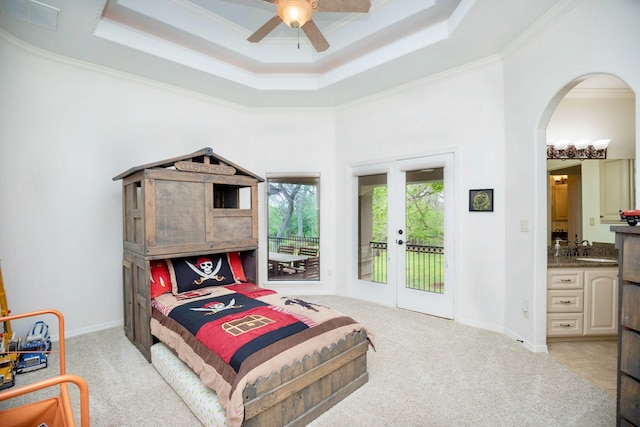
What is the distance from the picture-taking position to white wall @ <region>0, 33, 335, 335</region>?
305 centimetres

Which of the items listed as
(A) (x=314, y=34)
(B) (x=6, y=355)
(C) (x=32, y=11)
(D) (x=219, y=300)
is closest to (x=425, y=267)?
(D) (x=219, y=300)

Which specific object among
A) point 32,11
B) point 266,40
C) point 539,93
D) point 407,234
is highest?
point 266,40

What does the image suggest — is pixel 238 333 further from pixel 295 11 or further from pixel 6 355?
pixel 295 11

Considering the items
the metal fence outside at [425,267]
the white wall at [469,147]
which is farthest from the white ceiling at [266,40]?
the metal fence outside at [425,267]

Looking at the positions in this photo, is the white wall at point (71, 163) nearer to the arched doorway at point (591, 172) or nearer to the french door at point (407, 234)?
the french door at point (407, 234)

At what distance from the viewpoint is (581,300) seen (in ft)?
10.1

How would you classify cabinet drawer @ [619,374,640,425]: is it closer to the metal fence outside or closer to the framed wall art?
the framed wall art

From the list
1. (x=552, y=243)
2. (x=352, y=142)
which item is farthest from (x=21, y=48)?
(x=552, y=243)

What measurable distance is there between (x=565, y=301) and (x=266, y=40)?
14.8 ft

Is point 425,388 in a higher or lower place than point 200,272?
lower

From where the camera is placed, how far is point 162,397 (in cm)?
228

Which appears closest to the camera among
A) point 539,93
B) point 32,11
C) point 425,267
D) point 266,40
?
point 32,11

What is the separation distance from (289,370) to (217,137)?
3708mm

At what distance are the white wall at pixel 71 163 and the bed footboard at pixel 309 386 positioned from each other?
287 centimetres
